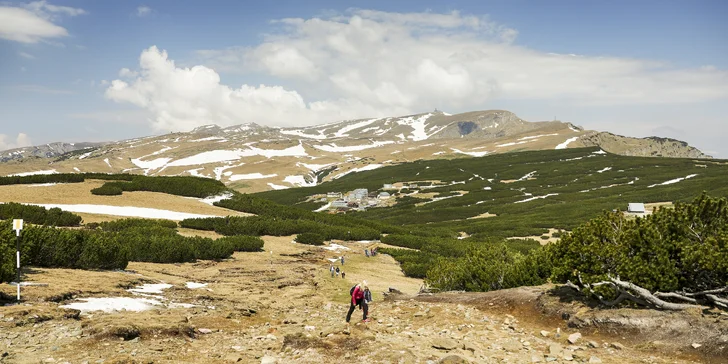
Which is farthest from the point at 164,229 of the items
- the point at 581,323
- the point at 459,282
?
the point at 581,323

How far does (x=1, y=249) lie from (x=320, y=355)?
14.3 m

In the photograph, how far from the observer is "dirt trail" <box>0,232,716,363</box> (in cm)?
1177

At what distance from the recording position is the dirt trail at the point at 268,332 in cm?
1177

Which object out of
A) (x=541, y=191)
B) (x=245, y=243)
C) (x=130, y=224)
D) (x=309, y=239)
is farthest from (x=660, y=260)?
(x=541, y=191)

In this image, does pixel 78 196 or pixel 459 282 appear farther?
pixel 78 196

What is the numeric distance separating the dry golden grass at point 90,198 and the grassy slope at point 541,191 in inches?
2044

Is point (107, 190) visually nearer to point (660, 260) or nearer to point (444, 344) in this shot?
point (444, 344)

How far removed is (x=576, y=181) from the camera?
151m

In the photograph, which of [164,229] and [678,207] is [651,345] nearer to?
[678,207]

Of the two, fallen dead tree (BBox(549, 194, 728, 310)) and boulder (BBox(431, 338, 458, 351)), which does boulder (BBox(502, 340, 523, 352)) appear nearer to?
boulder (BBox(431, 338, 458, 351))

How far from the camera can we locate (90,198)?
181 ft

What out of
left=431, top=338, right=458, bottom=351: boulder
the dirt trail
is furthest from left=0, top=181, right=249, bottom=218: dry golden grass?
left=431, top=338, right=458, bottom=351: boulder

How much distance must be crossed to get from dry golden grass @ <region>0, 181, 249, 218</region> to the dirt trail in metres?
35.3

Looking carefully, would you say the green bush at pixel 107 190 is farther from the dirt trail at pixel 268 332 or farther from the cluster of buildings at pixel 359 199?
the cluster of buildings at pixel 359 199
